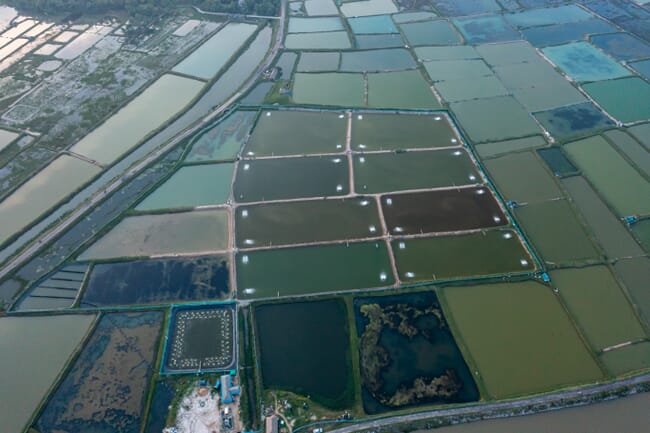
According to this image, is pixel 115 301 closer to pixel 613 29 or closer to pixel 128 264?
pixel 128 264

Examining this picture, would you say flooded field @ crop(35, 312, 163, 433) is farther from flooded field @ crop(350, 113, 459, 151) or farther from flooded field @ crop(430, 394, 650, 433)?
flooded field @ crop(350, 113, 459, 151)

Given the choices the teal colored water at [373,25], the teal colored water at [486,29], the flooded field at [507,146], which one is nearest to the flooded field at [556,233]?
the flooded field at [507,146]

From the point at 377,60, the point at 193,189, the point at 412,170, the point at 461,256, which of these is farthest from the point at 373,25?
the point at 461,256

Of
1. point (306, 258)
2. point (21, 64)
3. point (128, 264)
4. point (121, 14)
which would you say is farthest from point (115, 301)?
point (121, 14)

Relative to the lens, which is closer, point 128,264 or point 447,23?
point 128,264

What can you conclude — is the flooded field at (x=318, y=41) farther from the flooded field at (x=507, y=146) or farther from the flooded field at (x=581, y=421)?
the flooded field at (x=581, y=421)

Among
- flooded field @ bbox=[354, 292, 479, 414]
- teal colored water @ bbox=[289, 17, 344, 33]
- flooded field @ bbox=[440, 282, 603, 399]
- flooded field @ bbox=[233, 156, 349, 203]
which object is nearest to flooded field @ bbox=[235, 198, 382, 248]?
flooded field @ bbox=[233, 156, 349, 203]
